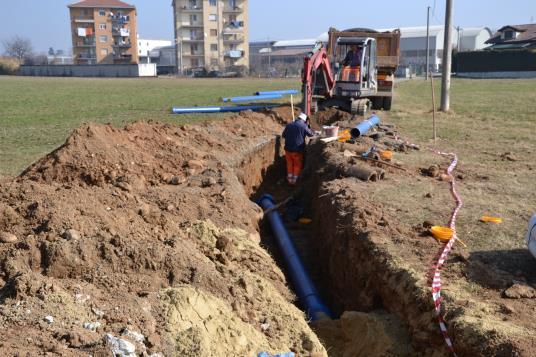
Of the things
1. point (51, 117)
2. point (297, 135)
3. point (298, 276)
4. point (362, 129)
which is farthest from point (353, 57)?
point (298, 276)

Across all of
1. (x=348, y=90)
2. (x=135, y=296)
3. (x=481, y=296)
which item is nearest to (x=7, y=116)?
(x=348, y=90)

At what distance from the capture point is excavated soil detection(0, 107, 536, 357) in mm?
4531

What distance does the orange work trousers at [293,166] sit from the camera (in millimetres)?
13547

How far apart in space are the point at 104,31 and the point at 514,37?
6699 cm

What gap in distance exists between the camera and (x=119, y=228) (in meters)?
6.20

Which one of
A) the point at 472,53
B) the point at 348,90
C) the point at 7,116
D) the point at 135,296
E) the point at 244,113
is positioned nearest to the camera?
the point at 135,296

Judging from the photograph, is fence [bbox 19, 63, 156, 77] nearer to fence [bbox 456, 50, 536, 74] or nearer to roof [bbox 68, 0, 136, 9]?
roof [bbox 68, 0, 136, 9]

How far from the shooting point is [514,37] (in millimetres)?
69500

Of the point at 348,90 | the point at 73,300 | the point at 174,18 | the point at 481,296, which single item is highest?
the point at 174,18

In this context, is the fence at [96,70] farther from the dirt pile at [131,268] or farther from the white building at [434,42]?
the dirt pile at [131,268]

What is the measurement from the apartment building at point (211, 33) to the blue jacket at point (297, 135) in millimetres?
78437

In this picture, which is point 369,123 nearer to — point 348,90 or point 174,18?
A: point 348,90

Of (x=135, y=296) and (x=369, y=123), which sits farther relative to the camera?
(x=369, y=123)

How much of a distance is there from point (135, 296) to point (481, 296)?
3.53m
